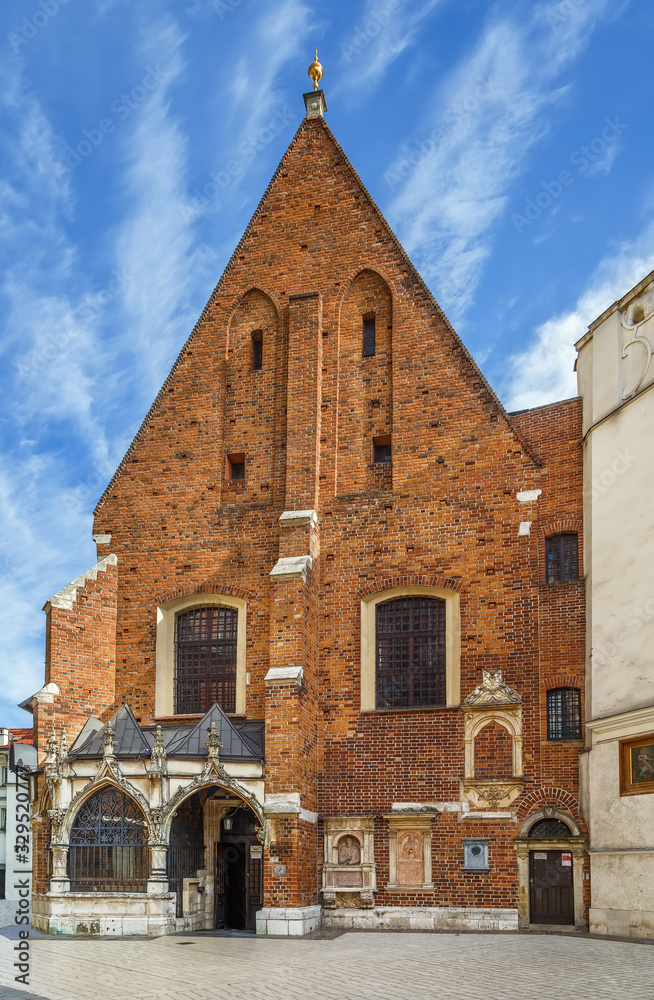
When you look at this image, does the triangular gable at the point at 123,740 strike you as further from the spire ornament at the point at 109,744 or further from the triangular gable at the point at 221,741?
the triangular gable at the point at 221,741

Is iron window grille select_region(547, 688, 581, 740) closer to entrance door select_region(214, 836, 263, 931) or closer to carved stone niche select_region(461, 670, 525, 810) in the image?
carved stone niche select_region(461, 670, 525, 810)

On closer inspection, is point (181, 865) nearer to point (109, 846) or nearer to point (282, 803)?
point (109, 846)

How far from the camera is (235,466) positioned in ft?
79.0

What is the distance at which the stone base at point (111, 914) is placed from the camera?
18.9 meters

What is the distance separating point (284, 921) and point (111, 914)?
3067 millimetres

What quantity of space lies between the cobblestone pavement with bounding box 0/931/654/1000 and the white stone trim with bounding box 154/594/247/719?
17.0 ft

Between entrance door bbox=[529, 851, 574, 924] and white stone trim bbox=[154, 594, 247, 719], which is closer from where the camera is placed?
entrance door bbox=[529, 851, 574, 924]

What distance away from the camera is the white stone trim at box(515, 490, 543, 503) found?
21234 mm

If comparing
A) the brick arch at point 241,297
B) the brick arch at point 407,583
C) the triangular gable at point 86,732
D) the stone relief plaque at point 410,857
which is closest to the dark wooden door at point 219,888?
the triangular gable at point 86,732

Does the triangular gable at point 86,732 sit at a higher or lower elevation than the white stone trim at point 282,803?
higher

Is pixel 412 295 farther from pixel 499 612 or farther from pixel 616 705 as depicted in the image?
pixel 616 705

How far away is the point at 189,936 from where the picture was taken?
1905 cm

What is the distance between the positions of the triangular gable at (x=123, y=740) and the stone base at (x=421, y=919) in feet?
15.6


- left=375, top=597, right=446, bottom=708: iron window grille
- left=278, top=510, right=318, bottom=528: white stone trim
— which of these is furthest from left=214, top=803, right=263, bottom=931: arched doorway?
left=278, top=510, right=318, bottom=528: white stone trim
